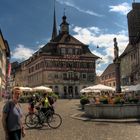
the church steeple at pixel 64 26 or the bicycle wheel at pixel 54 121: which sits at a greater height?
the church steeple at pixel 64 26

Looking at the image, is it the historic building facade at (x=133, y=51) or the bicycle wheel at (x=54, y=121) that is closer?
the bicycle wheel at (x=54, y=121)

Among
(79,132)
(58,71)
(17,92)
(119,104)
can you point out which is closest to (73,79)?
(58,71)

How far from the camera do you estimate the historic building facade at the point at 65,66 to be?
8300 centimetres

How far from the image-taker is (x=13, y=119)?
7352 mm

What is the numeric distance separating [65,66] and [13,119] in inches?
3073

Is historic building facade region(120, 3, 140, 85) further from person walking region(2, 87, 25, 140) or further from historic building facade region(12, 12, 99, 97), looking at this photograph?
person walking region(2, 87, 25, 140)

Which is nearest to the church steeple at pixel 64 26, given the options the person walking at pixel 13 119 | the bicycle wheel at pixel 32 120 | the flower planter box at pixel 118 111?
the flower planter box at pixel 118 111

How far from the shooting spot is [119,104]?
21.2 m

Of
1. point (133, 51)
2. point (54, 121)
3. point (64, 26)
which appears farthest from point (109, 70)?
point (54, 121)

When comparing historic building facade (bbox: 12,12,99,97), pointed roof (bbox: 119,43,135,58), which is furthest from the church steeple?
pointed roof (bbox: 119,43,135,58)

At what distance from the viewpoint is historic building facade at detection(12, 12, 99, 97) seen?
83000mm

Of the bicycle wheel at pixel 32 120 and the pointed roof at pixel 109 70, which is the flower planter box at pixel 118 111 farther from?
the pointed roof at pixel 109 70

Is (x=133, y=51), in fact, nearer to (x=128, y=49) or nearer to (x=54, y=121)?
(x=128, y=49)

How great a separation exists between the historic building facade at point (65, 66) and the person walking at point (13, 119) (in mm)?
74597
